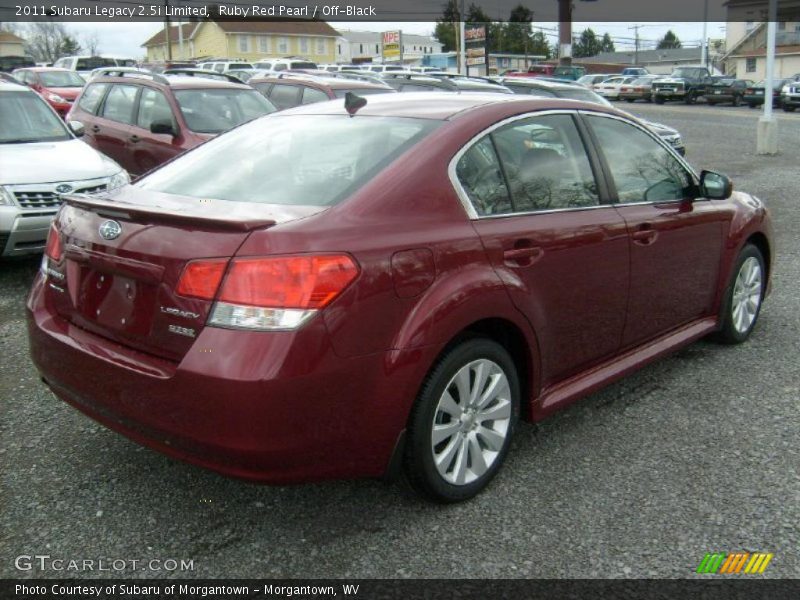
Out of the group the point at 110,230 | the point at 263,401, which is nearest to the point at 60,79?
the point at 110,230

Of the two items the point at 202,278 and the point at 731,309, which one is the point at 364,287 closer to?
the point at 202,278

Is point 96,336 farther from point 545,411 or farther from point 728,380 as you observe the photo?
point 728,380

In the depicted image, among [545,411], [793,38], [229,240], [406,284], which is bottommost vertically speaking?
[545,411]

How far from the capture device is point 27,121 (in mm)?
8172

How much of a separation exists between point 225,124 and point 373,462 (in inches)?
300

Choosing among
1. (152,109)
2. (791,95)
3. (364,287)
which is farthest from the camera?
(791,95)

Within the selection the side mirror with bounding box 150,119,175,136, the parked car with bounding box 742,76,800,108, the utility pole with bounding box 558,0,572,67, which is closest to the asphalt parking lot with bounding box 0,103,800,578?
the side mirror with bounding box 150,119,175,136

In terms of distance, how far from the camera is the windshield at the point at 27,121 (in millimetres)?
7859

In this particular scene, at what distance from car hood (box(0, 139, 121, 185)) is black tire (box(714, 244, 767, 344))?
5.31 m

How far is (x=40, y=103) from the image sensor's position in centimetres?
864

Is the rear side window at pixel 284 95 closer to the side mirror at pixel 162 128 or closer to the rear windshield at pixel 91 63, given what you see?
the side mirror at pixel 162 128

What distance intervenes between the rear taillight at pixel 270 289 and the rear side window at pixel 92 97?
8.94 meters

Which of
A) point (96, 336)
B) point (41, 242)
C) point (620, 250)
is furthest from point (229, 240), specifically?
point (41, 242)

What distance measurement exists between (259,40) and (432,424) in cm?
8343
